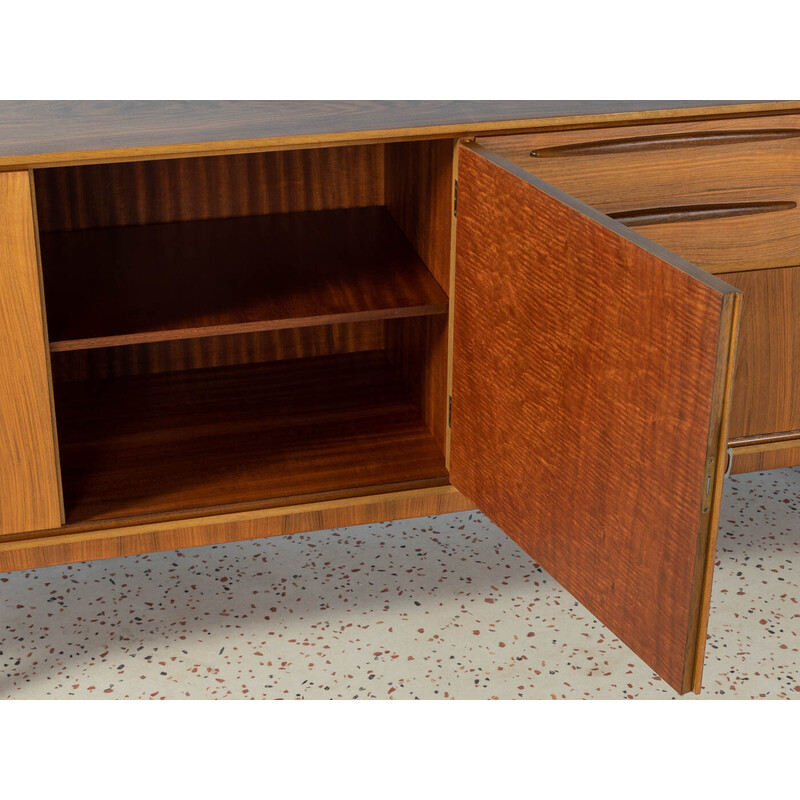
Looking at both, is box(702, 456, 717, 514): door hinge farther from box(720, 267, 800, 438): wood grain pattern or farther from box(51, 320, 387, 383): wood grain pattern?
box(51, 320, 387, 383): wood grain pattern

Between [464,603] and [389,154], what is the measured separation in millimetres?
1061

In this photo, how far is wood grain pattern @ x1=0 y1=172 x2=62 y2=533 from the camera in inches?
80.5

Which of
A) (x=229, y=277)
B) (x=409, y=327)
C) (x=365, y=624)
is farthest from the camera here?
(x=409, y=327)

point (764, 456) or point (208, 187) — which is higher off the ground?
point (208, 187)

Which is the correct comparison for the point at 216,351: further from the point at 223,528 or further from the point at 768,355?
the point at 768,355

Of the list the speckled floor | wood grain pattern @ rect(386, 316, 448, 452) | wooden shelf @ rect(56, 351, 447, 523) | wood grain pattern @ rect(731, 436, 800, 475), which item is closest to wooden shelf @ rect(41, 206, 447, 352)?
wood grain pattern @ rect(386, 316, 448, 452)

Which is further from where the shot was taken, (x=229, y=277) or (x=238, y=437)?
(x=238, y=437)

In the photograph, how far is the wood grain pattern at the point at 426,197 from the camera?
232 cm

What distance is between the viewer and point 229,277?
8.22ft

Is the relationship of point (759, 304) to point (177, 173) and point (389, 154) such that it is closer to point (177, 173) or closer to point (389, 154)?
point (389, 154)

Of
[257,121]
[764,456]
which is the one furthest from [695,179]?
[257,121]

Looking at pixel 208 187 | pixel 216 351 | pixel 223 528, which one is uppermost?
pixel 208 187

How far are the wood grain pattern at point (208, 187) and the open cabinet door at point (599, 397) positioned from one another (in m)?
0.65

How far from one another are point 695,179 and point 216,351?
1262mm
